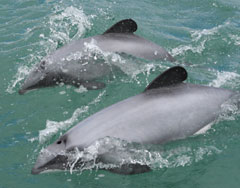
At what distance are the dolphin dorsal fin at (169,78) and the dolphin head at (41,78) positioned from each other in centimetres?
362

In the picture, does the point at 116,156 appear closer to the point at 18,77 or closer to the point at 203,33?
the point at 18,77

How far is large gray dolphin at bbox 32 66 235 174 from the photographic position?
6883 mm

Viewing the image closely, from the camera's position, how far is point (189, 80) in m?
10.4

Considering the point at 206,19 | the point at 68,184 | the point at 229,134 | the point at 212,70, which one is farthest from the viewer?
the point at 206,19

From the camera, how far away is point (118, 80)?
10328mm

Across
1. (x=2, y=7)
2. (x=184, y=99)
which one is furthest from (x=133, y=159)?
(x=2, y=7)

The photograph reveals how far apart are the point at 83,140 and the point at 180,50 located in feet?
21.0

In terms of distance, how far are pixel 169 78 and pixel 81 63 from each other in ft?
11.5

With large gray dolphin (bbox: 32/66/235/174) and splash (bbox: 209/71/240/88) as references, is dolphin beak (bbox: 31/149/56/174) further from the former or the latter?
splash (bbox: 209/71/240/88)

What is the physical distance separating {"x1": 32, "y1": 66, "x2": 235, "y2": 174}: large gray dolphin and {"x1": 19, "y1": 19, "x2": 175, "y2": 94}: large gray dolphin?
2.90m

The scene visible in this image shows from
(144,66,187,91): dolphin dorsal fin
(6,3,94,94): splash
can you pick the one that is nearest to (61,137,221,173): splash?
(144,66,187,91): dolphin dorsal fin

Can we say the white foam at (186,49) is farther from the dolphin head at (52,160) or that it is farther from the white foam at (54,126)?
the dolphin head at (52,160)

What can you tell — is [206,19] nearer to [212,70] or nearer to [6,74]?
[212,70]

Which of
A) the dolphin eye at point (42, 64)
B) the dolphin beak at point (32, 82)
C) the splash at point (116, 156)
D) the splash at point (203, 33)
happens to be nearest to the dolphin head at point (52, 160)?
the splash at point (116, 156)
